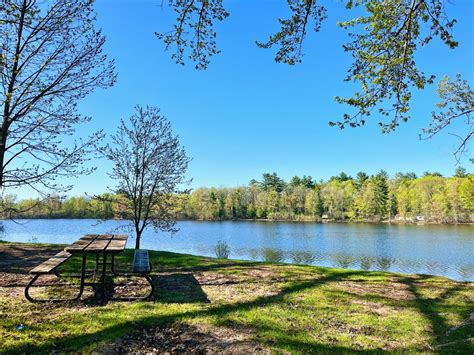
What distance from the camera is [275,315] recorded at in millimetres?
4598

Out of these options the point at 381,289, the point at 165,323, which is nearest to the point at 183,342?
the point at 165,323

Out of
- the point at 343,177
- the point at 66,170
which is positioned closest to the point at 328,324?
the point at 66,170

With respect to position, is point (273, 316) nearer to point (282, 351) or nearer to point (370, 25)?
point (282, 351)

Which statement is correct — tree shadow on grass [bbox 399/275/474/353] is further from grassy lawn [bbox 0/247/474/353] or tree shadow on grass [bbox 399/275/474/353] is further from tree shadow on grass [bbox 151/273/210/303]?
tree shadow on grass [bbox 151/273/210/303]

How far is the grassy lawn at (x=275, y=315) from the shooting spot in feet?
11.8

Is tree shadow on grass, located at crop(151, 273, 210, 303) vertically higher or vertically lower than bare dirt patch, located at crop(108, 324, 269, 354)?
higher

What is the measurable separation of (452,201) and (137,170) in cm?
7334

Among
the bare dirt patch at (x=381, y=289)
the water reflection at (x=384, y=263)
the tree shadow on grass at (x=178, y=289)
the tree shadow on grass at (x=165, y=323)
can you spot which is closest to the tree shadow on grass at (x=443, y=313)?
the bare dirt patch at (x=381, y=289)

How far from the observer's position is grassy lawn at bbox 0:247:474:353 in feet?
11.8

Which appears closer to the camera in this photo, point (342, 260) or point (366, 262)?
point (366, 262)

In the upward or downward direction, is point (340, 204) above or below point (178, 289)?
above

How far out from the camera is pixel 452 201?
6712cm

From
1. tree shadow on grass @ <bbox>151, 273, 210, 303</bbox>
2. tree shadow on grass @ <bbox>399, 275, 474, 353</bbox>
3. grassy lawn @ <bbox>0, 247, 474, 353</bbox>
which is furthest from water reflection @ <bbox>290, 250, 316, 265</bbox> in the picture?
tree shadow on grass @ <bbox>151, 273, 210, 303</bbox>

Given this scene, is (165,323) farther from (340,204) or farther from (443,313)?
(340,204)
